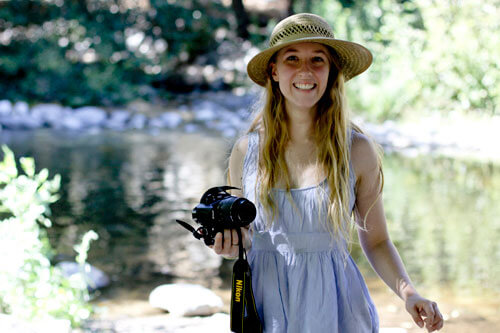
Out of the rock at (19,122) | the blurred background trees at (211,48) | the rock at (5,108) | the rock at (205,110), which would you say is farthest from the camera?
the rock at (205,110)

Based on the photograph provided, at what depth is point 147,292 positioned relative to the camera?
161 inches

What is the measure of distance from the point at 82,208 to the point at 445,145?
5.36 metres

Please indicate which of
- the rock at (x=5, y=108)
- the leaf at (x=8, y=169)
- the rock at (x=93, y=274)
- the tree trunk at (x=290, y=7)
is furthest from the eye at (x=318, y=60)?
the tree trunk at (x=290, y=7)

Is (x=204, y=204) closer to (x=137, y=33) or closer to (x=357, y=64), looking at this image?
(x=357, y=64)

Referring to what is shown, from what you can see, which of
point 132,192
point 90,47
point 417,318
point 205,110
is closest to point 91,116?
point 205,110

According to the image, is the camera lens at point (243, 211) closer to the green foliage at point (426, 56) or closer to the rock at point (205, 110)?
the green foliage at point (426, 56)

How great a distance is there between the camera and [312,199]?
1416mm

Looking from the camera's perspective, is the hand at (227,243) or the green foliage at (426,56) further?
the green foliage at (426,56)

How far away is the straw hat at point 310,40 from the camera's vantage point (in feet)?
4.68

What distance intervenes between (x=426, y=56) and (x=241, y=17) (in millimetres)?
6857

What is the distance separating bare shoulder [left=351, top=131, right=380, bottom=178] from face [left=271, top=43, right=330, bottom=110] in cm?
14

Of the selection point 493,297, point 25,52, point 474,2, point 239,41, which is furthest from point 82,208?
point 239,41

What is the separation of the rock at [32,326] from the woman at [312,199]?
107cm

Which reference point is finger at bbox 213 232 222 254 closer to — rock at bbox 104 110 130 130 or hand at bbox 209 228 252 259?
hand at bbox 209 228 252 259
